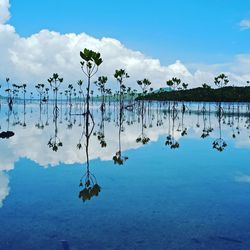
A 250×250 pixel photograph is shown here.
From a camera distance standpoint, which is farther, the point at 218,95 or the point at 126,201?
the point at 218,95

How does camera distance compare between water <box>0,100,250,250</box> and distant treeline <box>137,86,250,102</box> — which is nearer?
water <box>0,100,250,250</box>

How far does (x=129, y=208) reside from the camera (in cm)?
785

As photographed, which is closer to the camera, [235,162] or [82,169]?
[82,169]

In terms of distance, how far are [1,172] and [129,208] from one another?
5671mm

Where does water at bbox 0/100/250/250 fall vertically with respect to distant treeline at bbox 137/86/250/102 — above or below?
below

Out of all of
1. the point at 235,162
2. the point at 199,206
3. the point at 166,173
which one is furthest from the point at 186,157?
the point at 199,206

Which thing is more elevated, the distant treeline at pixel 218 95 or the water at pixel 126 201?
the distant treeline at pixel 218 95

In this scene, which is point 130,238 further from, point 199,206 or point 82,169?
point 82,169

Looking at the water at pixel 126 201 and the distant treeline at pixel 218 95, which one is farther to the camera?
the distant treeline at pixel 218 95

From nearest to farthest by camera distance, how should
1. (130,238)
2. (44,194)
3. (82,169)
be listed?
(130,238), (44,194), (82,169)

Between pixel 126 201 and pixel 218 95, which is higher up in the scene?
pixel 218 95

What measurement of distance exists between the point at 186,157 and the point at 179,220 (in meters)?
8.26

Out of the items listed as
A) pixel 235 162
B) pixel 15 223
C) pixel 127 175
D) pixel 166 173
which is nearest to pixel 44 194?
pixel 15 223

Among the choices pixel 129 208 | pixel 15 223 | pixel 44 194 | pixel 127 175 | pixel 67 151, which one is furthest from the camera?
pixel 67 151
